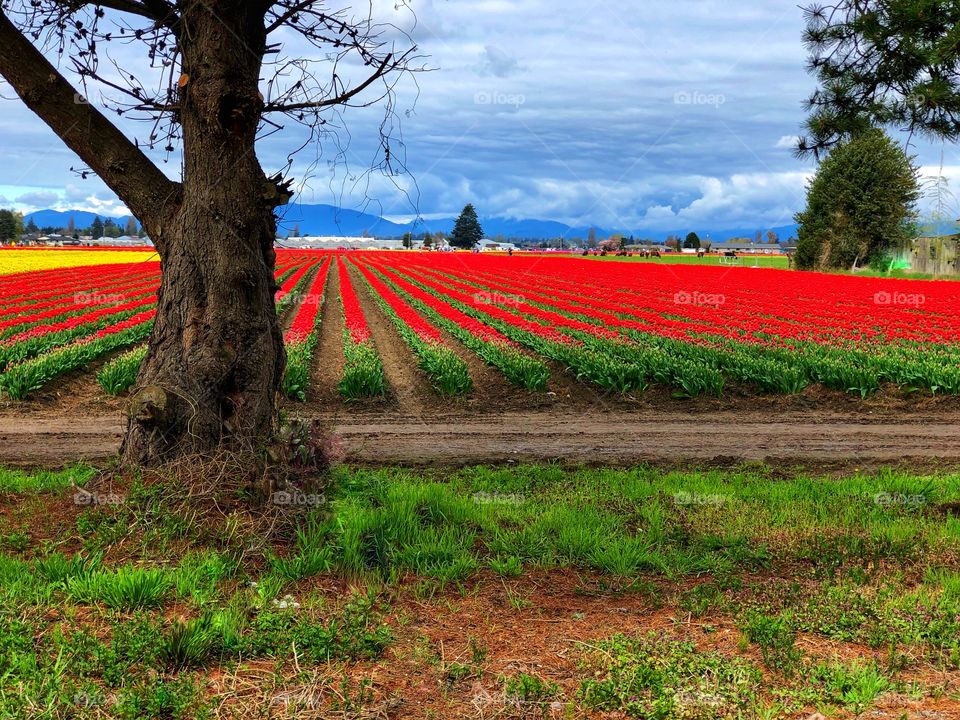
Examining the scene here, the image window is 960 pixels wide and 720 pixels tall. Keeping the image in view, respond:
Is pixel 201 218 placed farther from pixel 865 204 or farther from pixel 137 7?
pixel 865 204

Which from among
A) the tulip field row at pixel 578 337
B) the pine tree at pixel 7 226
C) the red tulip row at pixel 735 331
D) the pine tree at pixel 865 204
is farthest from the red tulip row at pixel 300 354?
the pine tree at pixel 7 226

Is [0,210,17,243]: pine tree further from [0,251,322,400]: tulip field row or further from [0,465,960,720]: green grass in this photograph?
[0,465,960,720]: green grass

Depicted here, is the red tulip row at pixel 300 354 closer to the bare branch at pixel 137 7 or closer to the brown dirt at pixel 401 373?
the brown dirt at pixel 401 373

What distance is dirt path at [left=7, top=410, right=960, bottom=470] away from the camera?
30.2ft

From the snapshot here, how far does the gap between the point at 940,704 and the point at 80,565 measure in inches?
192

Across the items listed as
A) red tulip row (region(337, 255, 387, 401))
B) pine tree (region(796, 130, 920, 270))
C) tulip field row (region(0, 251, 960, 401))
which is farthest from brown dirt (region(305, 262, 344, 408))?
pine tree (region(796, 130, 920, 270))

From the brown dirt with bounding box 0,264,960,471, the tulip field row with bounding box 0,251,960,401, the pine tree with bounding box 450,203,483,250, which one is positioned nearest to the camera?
the brown dirt with bounding box 0,264,960,471

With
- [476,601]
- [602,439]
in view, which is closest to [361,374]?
[602,439]

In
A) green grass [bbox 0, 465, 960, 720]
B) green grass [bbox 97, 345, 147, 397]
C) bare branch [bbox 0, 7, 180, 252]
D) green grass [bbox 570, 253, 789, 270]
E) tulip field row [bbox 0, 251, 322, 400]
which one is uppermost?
green grass [bbox 570, 253, 789, 270]

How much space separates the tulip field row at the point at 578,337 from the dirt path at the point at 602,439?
137 centimetres

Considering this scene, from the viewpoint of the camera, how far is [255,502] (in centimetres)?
507

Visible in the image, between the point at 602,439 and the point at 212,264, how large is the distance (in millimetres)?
6640

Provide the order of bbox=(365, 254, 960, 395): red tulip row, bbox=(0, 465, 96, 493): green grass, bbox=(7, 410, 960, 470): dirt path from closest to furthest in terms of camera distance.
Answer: bbox=(0, 465, 96, 493): green grass → bbox=(7, 410, 960, 470): dirt path → bbox=(365, 254, 960, 395): red tulip row

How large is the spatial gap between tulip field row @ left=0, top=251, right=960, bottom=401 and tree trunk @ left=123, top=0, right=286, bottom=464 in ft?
23.9
